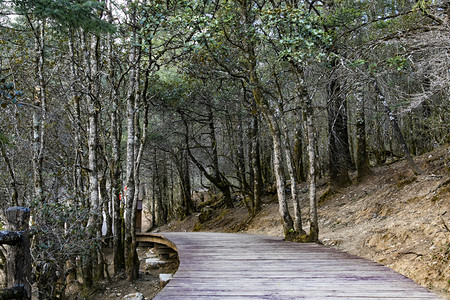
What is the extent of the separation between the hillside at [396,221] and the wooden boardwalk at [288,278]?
0.91m

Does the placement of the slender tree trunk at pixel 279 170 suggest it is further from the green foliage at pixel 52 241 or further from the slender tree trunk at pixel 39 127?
the slender tree trunk at pixel 39 127

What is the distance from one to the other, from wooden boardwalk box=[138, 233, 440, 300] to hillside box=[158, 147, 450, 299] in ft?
2.98

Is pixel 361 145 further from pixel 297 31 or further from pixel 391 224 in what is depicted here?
pixel 297 31

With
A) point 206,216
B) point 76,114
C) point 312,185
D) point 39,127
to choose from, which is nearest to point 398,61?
point 312,185

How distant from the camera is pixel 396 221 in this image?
7891mm

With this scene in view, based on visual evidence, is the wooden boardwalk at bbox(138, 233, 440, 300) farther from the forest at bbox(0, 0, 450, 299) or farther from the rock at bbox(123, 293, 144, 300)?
the rock at bbox(123, 293, 144, 300)

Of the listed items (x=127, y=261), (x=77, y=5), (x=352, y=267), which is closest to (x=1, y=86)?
(x=77, y=5)

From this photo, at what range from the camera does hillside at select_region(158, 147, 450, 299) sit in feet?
17.9

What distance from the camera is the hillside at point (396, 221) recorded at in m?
5.44

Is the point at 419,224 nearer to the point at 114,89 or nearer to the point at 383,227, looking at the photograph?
the point at 383,227

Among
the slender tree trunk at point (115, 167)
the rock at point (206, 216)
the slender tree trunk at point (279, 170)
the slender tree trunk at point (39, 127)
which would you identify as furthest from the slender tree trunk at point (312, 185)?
the rock at point (206, 216)

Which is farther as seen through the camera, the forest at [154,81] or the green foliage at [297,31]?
the green foliage at [297,31]

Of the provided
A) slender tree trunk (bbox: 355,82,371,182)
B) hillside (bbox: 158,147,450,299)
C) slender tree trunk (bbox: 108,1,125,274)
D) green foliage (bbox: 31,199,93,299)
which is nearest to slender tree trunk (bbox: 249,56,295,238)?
hillside (bbox: 158,147,450,299)

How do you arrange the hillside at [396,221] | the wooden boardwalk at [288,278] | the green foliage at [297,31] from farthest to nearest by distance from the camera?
1. the green foliage at [297,31]
2. the hillside at [396,221]
3. the wooden boardwalk at [288,278]
